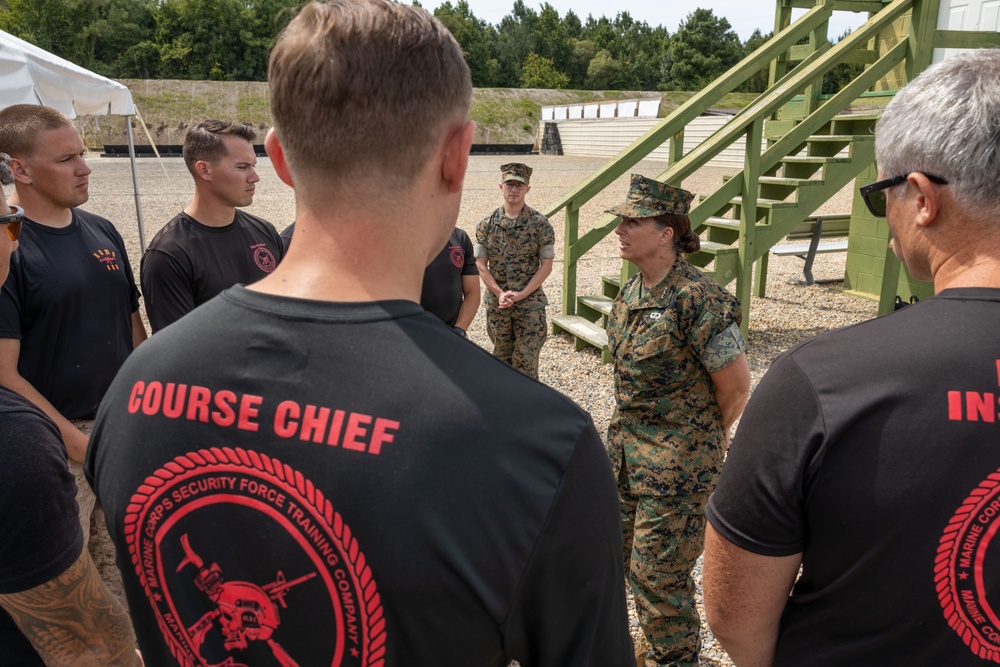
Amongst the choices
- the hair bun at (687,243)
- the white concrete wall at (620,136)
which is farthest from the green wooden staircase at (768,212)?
the white concrete wall at (620,136)

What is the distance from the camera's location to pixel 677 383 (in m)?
2.92

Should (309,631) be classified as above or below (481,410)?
below

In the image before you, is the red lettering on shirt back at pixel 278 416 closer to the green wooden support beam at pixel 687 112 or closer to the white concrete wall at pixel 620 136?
the green wooden support beam at pixel 687 112

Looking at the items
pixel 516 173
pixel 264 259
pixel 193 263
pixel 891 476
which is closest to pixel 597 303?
pixel 516 173

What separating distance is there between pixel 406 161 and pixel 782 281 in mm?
9909

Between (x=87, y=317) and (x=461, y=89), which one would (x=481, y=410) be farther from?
(x=87, y=317)

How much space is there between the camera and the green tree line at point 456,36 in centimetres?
5691

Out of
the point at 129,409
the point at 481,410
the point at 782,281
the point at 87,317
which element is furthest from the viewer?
the point at 782,281

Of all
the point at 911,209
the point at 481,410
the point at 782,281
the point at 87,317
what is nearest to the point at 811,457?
the point at 911,209

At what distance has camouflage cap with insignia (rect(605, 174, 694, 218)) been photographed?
123 inches

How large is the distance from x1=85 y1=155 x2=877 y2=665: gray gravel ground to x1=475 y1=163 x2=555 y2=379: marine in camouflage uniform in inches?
26.1

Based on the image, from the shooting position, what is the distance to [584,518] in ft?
2.99

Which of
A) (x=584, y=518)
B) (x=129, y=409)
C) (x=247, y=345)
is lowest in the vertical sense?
(x=584, y=518)

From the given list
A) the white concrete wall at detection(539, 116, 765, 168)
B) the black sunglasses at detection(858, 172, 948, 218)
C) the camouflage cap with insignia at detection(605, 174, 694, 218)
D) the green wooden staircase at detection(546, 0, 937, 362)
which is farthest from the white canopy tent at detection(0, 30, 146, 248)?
the white concrete wall at detection(539, 116, 765, 168)
